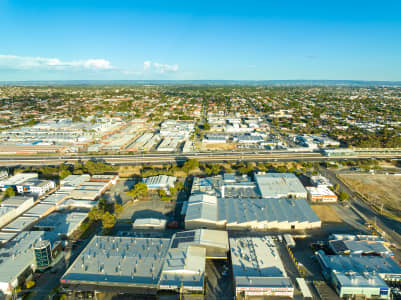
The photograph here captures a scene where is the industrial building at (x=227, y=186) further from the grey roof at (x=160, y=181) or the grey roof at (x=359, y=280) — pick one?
the grey roof at (x=359, y=280)

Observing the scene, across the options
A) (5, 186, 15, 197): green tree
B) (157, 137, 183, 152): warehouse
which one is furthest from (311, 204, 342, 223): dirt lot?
(5, 186, 15, 197): green tree

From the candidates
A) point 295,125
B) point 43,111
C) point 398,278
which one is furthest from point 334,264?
point 43,111

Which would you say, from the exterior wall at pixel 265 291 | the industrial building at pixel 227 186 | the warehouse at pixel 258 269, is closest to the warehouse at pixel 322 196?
the industrial building at pixel 227 186

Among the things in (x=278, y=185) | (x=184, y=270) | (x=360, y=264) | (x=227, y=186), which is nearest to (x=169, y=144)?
(x=227, y=186)

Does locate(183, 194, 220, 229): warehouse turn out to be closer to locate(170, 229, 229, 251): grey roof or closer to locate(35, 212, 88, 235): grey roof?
locate(170, 229, 229, 251): grey roof

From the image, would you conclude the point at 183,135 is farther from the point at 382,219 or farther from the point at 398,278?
the point at 398,278

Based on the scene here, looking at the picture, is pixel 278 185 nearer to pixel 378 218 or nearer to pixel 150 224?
pixel 378 218

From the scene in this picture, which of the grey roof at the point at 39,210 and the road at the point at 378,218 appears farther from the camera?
the grey roof at the point at 39,210
